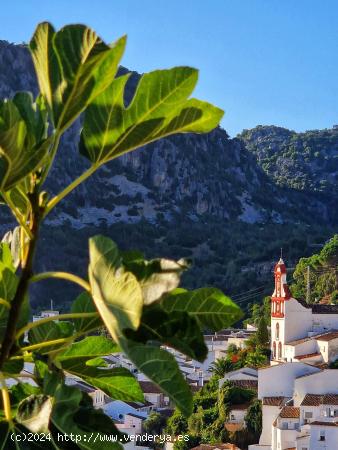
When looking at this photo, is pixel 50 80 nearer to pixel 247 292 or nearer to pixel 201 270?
pixel 247 292

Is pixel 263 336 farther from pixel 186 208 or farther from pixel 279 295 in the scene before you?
pixel 186 208

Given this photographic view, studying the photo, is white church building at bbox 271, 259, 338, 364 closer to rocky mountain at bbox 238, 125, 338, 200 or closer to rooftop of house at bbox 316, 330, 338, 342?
rooftop of house at bbox 316, 330, 338, 342

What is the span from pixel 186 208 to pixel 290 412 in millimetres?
45566

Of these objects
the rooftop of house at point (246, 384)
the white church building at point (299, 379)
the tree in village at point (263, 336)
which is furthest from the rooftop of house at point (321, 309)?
the rooftop of house at point (246, 384)

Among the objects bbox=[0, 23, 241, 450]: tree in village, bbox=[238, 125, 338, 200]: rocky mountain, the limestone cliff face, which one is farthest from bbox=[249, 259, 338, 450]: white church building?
bbox=[238, 125, 338, 200]: rocky mountain

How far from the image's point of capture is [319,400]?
18500 mm

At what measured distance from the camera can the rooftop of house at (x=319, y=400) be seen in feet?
60.1

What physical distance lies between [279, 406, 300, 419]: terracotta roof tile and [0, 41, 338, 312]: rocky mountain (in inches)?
931

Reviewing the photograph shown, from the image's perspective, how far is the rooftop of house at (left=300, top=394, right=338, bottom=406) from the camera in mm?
18312

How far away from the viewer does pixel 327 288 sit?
31.3 meters

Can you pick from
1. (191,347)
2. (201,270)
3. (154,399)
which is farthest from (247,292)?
(191,347)

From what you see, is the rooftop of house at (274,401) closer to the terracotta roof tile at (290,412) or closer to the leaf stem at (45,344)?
the terracotta roof tile at (290,412)

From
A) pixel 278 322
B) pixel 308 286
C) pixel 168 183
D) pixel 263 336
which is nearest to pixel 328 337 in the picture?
pixel 278 322

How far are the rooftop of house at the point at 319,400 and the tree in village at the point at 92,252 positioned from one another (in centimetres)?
1783
